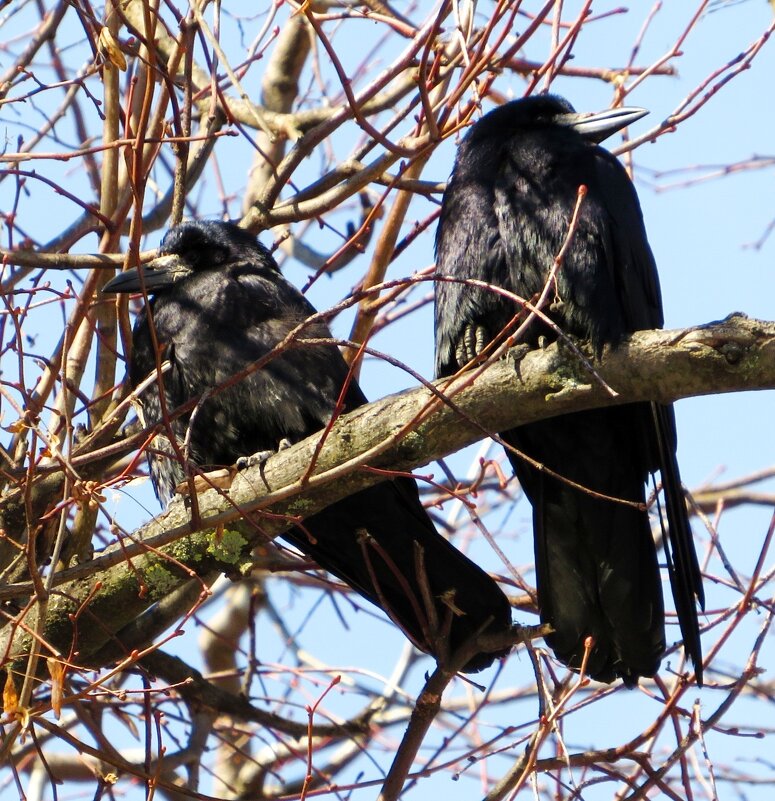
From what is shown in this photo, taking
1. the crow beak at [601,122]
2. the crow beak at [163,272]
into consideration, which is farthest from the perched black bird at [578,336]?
the crow beak at [163,272]

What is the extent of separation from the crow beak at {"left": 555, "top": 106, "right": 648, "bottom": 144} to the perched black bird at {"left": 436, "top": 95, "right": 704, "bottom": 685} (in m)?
0.02

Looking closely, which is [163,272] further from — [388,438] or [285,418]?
[388,438]

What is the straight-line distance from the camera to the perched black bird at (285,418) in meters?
4.07

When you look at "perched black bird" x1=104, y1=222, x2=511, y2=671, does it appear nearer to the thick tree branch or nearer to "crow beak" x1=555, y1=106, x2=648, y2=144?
the thick tree branch

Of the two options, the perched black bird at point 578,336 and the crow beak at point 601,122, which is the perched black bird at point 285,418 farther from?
the crow beak at point 601,122

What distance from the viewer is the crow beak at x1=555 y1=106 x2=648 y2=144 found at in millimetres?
4617

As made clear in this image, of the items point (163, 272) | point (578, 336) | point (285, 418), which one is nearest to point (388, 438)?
point (578, 336)

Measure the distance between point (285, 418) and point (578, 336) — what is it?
3.59 feet

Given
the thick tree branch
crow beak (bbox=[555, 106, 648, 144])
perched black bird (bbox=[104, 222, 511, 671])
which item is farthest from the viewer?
crow beak (bbox=[555, 106, 648, 144])

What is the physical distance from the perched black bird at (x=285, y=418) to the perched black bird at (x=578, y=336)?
37cm

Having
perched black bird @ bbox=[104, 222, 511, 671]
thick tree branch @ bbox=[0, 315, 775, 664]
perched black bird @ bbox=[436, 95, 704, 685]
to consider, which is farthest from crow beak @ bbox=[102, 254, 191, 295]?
thick tree branch @ bbox=[0, 315, 775, 664]

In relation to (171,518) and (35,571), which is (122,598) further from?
(35,571)

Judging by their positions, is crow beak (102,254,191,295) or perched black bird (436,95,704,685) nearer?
perched black bird (436,95,704,685)

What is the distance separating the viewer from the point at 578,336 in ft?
13.2
